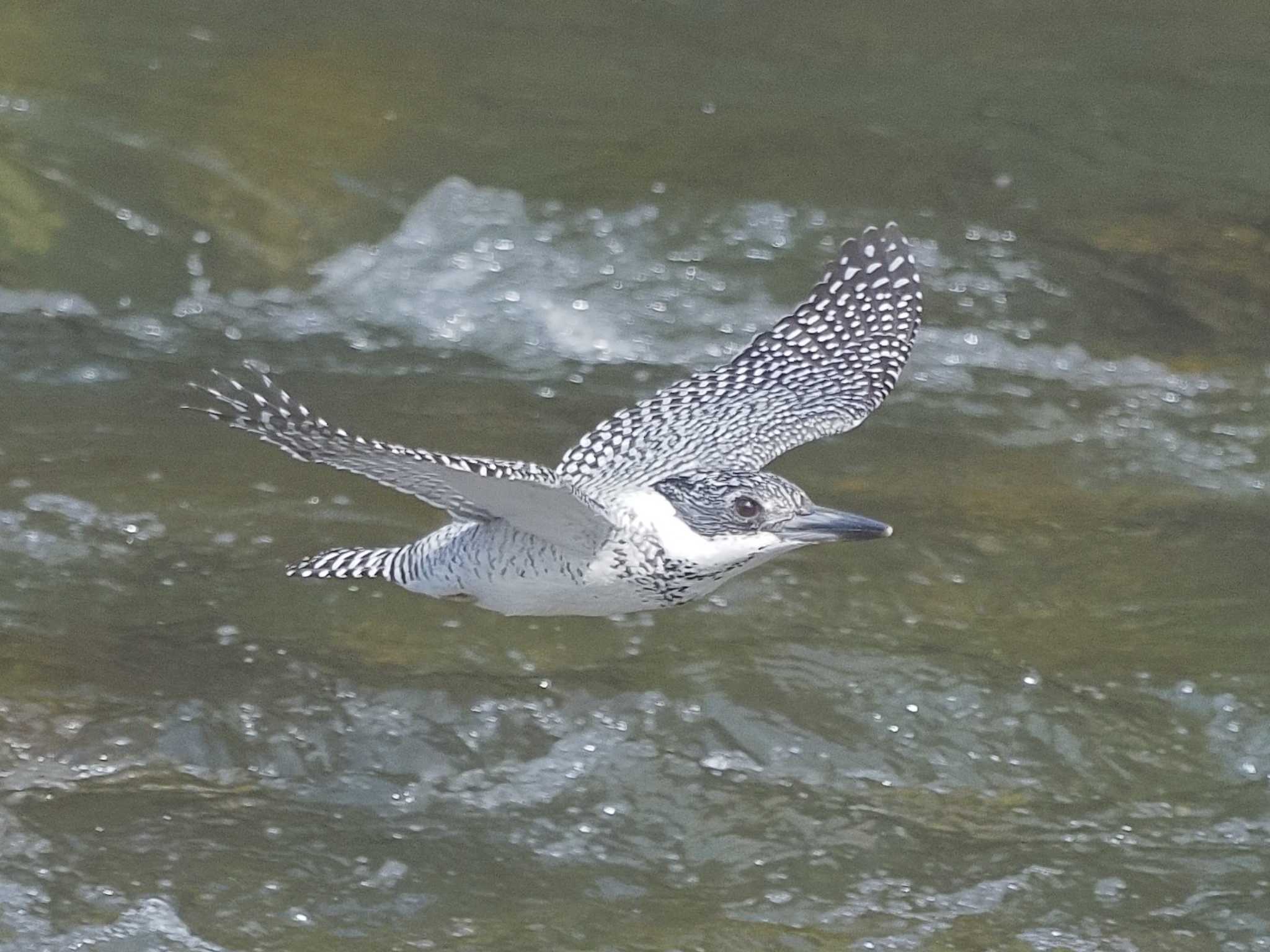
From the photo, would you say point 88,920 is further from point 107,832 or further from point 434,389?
point 434,389

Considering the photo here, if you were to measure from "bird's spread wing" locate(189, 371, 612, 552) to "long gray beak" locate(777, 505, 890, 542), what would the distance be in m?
0.42

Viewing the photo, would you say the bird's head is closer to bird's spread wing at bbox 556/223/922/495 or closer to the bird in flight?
the bird in flight

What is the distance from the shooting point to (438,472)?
4023mm

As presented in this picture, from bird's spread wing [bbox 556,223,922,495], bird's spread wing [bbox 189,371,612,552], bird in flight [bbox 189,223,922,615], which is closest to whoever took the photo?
bird's spread wing [bbox 189,371,612,552]

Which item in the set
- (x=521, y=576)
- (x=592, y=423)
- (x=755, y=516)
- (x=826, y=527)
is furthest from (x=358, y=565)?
(x=592, y=423)

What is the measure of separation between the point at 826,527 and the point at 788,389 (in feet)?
3.59

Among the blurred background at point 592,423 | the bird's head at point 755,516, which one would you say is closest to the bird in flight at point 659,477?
the bird's head at point 755,516

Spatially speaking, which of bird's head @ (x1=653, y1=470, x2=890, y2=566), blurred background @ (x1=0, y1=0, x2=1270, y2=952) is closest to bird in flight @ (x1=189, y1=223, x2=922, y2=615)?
bird's head @ (x1=653, y1=470, x2=890, y2=566)

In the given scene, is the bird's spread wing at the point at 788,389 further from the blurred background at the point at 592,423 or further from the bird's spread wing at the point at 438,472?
the blurred background at the point at 592,423

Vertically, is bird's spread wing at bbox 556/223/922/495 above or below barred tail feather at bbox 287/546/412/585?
above

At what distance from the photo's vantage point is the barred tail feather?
16.6 ft

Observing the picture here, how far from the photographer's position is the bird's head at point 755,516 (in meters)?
4.57

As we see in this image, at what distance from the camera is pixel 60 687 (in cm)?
531

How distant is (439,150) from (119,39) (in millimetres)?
1678
